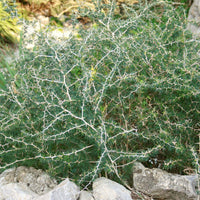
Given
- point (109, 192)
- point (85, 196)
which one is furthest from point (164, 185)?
point (85, 196)

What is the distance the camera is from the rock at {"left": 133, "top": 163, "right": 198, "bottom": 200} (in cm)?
194

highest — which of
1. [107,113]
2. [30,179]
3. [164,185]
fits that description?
[107,113]

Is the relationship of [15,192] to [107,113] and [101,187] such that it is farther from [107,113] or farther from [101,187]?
[107,113]

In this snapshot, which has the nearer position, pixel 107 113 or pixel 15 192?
pixel 15 192

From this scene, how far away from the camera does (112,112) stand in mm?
2365

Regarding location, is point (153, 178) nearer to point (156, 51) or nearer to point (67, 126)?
point (67, 126)

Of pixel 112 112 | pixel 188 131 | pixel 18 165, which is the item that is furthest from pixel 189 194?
pixel 18 165

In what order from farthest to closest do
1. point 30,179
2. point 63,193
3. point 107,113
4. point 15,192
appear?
point 107,113, point 30,179, point 15,192, point 63,193

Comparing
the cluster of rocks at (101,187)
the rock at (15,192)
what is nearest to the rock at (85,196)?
the cluster of rocks at (101,187)

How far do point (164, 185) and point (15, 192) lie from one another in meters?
0.96

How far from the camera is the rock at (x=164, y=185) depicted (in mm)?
1941

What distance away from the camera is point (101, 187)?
6.01 ft

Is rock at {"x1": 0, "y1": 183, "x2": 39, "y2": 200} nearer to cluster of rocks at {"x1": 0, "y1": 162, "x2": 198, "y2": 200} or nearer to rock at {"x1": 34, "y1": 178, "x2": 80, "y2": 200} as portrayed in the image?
cluster of rocks at {"x1": 0, "y1": 162, "x2": 198, "y2": 200}

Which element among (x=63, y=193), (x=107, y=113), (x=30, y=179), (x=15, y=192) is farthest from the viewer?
(x=107, y=113)
